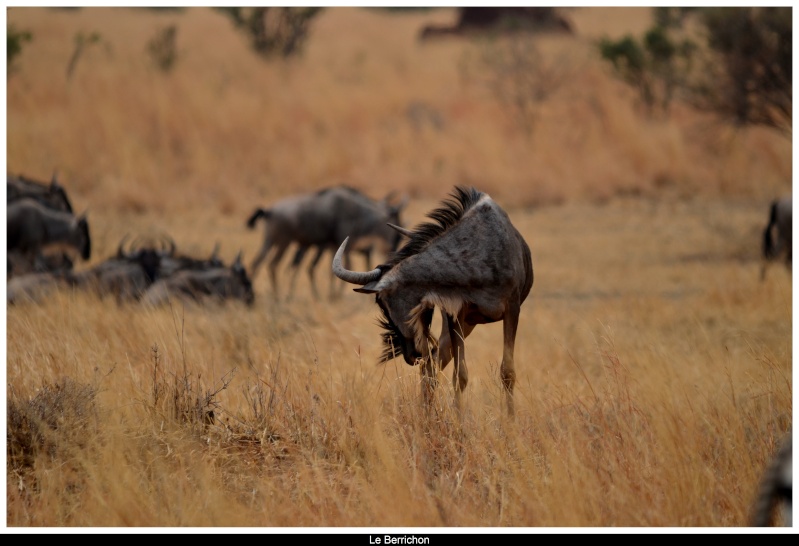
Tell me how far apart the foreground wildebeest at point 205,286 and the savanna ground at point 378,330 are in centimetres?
45

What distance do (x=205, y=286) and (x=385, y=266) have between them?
4.36 meters

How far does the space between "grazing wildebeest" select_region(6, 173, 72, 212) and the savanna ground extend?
0.82m

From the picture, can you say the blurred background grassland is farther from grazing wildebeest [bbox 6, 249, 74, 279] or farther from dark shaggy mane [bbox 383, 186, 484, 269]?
dark shaggy mane [bbox 383, 186, 484, 269]

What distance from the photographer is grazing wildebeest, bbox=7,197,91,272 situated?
30.2 feet

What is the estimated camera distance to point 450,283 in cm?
432

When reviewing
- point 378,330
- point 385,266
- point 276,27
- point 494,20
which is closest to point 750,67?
point 378,330

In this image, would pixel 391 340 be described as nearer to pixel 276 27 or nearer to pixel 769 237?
pixel 769 237

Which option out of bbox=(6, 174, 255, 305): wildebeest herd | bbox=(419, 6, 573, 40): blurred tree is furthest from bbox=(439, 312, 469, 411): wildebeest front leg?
bbox=(419, 6, 573, 40): blurred tree

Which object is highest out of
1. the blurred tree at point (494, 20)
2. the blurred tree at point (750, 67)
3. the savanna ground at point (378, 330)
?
the blurred tree at point (494, 20)

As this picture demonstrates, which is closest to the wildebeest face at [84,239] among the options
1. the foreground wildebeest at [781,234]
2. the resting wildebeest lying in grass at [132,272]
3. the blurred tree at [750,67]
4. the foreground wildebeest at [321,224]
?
the resting wildebeest lying in grass at [132,272]

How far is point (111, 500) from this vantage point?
350cm

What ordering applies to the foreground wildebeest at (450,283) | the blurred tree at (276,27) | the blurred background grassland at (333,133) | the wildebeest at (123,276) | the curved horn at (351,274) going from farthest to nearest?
the blurred tree at (276,27)
the blurred background grassland at (333,133)
the wildebeest at (123,276)
the foreground wildebeest at (450,283)
the curved horn at (351,274)

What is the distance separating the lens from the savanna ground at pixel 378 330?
3598 millimetres

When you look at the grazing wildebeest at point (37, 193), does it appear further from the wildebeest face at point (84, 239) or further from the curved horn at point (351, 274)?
the curved horn at point (351, 274)
